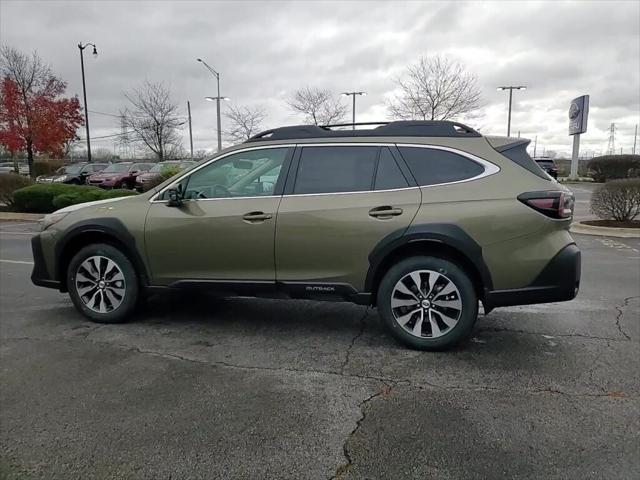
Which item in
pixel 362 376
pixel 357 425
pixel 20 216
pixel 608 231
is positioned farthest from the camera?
pixel 20 216

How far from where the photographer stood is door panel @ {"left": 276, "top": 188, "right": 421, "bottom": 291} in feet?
12.7

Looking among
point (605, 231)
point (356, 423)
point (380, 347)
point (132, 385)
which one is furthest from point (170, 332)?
point (605, 231)

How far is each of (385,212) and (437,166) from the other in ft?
1.90

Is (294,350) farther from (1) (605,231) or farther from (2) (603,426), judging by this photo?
(1) (605,231)

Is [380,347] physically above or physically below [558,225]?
below

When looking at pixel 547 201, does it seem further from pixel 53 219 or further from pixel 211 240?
pixel 53 219

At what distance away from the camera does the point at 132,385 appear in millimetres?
3432

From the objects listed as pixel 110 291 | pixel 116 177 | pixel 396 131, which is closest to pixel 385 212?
pixel 396 131

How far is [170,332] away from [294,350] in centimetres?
127

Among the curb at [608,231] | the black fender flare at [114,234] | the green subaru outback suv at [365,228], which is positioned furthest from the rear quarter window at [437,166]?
the curb at [608,231]

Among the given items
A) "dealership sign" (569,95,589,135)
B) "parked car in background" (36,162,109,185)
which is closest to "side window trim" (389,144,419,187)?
"parked car in background" (36,162,109,185)

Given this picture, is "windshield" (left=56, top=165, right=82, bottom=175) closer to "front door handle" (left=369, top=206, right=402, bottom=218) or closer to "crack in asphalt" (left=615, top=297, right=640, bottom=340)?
"front door handle" (left=369, top=206, right=402, bottom=218)

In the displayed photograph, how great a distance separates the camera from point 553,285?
3721 mm

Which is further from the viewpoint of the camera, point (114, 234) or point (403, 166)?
point (114, 234)
